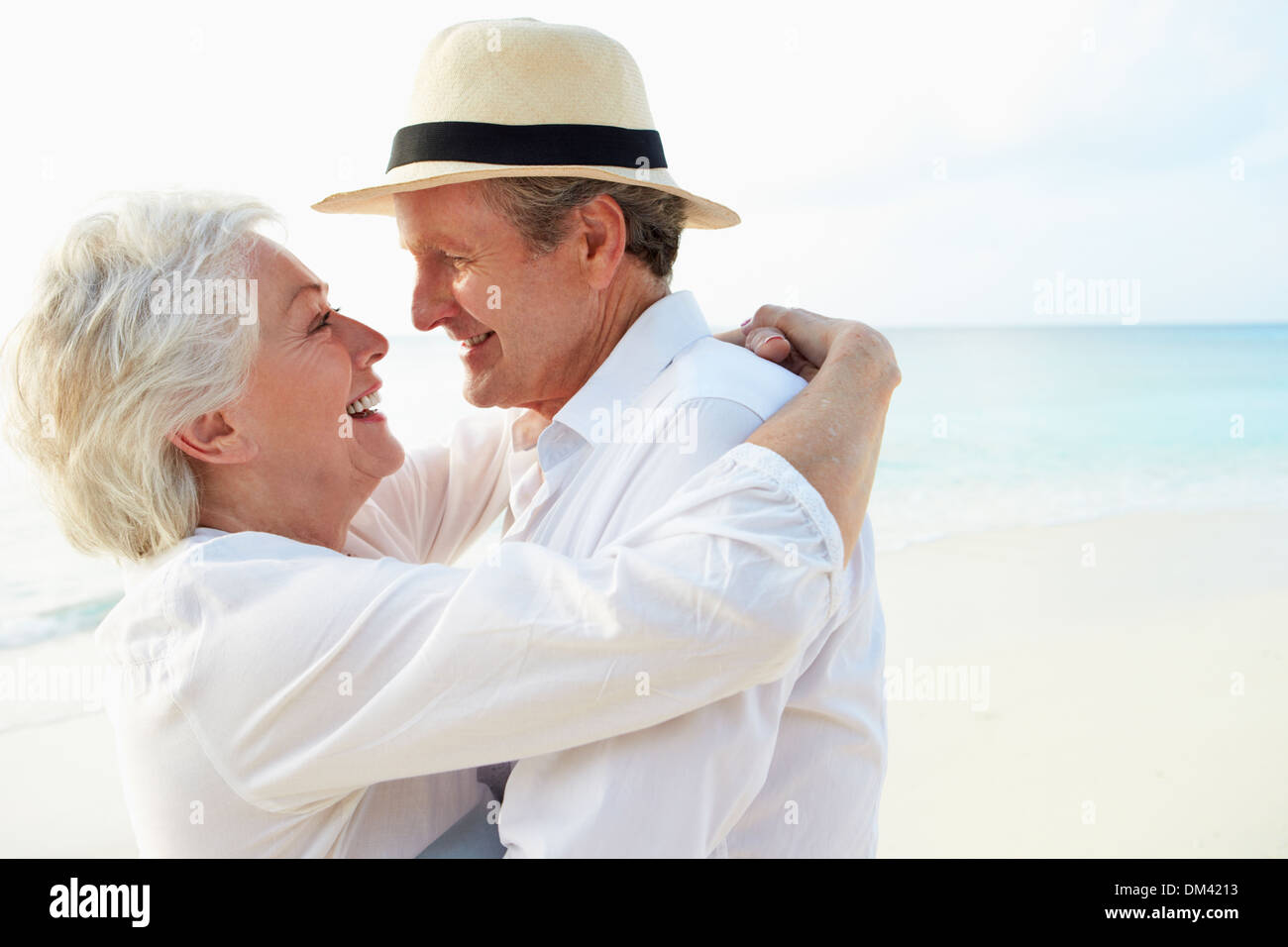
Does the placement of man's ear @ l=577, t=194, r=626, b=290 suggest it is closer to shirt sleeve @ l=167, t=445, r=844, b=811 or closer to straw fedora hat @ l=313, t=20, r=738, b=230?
straw fedora hat @ l=313, t=20, r=738, b=230

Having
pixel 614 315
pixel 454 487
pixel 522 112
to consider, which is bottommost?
pixel 454 487

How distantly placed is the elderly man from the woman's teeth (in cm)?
18

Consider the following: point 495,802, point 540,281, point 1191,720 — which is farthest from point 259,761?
point 1191,720

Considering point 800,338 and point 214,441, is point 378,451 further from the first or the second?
point 800,338

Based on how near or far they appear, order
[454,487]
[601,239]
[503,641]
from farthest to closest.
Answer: [454,487]
[601,239]
[503,641]

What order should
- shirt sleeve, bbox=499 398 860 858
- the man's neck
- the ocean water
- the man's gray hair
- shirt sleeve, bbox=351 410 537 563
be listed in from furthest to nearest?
the ocean water
shirt sleeve, bbox=351 410 537 563
the man's neck
the man's gray hair
shirt sleeve, bbox=499 398 860 858

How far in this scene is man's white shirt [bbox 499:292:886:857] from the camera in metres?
1.49

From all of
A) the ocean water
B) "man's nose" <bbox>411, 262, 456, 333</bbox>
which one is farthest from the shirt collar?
the ocean water

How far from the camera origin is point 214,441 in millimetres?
1803

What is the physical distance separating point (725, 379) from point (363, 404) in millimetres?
793

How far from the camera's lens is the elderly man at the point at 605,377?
1518 millimetres

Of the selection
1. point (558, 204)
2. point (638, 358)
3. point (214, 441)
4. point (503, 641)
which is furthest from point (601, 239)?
point (503, 641)

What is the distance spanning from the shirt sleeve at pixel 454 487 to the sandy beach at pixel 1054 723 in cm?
327

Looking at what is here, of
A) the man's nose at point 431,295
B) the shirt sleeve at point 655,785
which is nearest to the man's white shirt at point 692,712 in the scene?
the shirt sleeve at point 655,785
